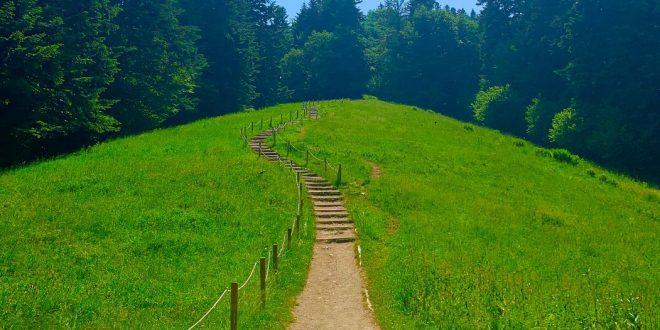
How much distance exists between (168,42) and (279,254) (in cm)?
4909

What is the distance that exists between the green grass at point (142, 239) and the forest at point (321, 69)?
8.57 meters

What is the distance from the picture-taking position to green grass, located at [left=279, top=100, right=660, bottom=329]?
14273mm

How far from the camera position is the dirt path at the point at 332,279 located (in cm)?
1414

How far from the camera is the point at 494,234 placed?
22406 millimetres

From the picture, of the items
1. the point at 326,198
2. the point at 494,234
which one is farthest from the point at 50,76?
the point at 494,234

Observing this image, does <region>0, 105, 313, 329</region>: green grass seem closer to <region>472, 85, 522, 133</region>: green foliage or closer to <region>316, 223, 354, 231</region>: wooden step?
<region>316, 223, 354, 231</region>: wooden step

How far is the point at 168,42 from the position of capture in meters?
61.7

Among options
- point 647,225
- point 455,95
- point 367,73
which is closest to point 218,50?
point 367,73

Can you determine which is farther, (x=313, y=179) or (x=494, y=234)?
(x=313, y=179)

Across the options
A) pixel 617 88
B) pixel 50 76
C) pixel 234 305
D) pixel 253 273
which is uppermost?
pixel 617 88

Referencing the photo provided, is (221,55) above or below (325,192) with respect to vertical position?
above

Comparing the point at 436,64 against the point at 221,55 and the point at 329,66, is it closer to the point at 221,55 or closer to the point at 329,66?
the point at 329,66

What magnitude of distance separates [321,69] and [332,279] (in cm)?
8607

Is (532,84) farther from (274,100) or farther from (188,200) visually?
(188,200)
